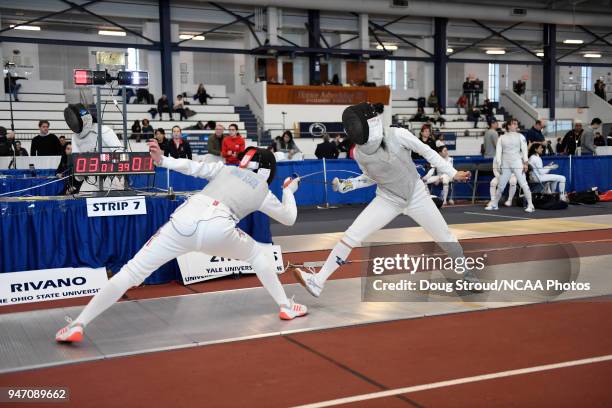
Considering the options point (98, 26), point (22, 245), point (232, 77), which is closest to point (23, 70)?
point (98, 26)

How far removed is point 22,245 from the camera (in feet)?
19.6

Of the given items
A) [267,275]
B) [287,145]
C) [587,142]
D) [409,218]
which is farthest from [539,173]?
[267,275]

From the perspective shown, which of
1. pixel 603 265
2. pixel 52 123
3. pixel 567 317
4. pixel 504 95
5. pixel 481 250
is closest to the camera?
pixel 567 317

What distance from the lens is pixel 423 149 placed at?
16.9 feet

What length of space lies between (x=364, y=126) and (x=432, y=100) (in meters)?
23.8

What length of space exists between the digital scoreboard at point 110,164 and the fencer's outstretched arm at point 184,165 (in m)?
1.96

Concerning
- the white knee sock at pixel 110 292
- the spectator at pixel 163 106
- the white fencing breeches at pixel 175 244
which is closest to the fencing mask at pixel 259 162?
the white fencing breeches at pixel 175 244

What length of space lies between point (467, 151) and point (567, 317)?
69.9ft

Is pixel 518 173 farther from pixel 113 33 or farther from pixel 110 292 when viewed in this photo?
pixel 113 33

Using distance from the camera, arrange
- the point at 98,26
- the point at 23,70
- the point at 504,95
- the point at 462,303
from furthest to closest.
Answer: the point at 504,95
the point at 98,26
the point at 23,70
the point at 462,303

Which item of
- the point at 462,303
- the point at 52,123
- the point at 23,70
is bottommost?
the point at 462,303

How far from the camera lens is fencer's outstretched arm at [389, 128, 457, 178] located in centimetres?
518

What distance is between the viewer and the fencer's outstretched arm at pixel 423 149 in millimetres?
5180

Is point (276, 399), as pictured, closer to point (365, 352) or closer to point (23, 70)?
point (365, 352)
